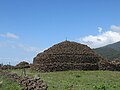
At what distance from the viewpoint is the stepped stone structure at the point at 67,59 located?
46.8 m

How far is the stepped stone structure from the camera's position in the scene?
4678 centimetres

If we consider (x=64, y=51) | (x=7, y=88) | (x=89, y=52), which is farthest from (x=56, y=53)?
(x=7, y=88)

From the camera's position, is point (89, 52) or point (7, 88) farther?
point (89, 52)

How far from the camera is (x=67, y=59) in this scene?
4769 cm

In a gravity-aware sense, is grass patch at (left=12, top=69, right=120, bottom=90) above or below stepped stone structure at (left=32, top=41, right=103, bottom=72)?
below

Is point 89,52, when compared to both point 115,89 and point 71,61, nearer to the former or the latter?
point 71,61

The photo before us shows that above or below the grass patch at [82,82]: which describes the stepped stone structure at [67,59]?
above

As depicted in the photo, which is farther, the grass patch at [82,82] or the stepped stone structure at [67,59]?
the stepped stone structure at [67,59]

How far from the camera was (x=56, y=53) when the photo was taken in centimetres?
4859

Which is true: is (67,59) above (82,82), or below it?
above

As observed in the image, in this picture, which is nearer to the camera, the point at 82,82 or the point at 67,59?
the point at 82,82

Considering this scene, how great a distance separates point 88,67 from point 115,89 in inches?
998

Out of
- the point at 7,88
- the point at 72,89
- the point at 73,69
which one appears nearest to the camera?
the point at 72,89

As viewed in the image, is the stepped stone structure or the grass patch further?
the stepped stone structure
